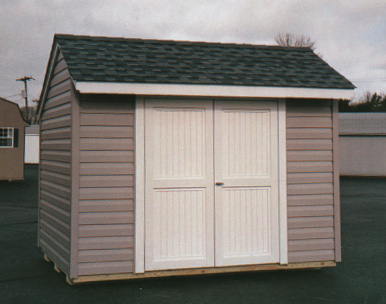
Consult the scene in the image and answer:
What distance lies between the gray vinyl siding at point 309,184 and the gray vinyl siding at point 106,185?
208 centimetres

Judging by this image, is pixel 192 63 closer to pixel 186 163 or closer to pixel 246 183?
pixel 186 163

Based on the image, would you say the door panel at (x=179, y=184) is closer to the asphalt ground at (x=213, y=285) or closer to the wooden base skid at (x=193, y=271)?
the wooden base skid at (x=193, y=271)

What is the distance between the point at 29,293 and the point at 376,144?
2311 centimetres

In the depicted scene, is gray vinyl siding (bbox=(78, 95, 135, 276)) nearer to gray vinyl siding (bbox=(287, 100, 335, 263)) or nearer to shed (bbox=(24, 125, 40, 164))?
gray vinyl siding (bbox=(287, 100, 335, 263))

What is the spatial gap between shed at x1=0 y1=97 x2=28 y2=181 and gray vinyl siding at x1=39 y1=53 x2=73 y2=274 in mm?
15208

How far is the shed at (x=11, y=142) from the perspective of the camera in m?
20.9

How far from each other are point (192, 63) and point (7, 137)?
17214mm

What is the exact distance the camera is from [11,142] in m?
21.0

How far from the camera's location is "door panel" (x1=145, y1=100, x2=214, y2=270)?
5520 millimetres

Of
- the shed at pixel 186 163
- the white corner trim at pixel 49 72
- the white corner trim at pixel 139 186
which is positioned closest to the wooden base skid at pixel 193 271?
the shed at pixel 186 163

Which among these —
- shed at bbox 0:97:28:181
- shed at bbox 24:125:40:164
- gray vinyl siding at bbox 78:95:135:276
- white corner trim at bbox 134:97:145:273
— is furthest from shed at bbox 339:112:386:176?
shed at bbox 24:125:40:164

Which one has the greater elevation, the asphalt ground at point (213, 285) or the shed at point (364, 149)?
the shed at point (364, 149)

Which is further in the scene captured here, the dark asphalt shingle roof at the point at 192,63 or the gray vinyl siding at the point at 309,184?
the gray vinyl siding at the point at 309,184

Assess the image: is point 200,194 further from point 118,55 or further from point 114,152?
point 118,55
